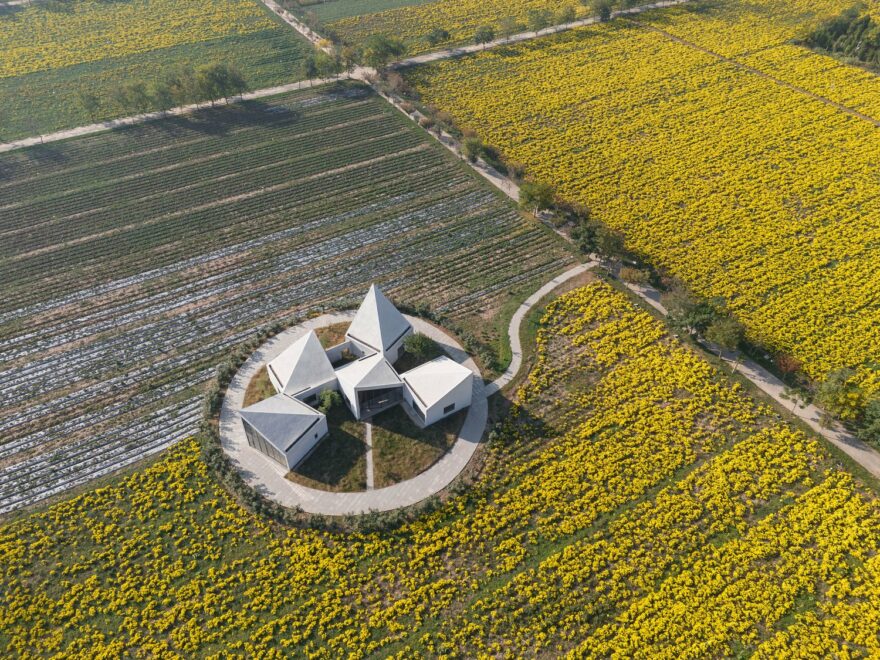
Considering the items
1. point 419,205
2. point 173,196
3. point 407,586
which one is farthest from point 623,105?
point 407,586

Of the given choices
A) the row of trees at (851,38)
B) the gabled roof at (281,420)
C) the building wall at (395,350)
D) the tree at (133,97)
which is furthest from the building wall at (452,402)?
the row of trees at (851,38)

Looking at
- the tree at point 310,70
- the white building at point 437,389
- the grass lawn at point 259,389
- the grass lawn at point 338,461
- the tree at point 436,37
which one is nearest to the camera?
the grass lawn at point 338,461

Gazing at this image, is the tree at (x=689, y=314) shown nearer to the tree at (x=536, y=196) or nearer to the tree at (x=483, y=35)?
the tree at (x=536, y=196)

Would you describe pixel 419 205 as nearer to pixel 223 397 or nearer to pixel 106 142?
pixel 223 397

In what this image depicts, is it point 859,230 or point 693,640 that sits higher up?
point 859,230

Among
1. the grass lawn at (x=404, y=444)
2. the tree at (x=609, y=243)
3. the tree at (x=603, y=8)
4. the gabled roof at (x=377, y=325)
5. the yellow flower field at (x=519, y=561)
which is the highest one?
the tree at (x=603, y=8)
